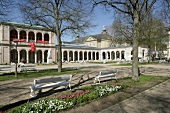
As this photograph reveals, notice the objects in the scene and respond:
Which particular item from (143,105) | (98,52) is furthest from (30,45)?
(143,105)

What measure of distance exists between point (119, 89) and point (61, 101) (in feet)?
11.1

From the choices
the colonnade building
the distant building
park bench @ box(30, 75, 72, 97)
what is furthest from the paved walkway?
the distant building

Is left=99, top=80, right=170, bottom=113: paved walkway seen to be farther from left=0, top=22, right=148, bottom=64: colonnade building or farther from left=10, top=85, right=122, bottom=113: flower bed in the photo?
left=0, top=22, right=148, bottom=64: colonnade building

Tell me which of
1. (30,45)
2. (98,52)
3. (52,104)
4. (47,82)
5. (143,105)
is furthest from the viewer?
(98,52)

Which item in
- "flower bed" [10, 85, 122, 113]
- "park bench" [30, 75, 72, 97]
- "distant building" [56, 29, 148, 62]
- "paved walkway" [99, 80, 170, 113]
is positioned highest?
"distant building" [56, 29, 148, 62]

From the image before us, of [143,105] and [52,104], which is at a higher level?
[52,104]

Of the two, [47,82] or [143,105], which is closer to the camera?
[143,105]

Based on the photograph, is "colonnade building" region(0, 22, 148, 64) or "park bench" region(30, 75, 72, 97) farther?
"colonnade building" region(0, 22, 148, 64)

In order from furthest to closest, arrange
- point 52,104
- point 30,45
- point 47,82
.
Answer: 1. point 30,45
2. point 47,82
3. point 52,104

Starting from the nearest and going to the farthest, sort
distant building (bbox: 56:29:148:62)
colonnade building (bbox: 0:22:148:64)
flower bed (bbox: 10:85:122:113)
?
flower bed (bbox: 10:85:122:113) → colonnade building (bbox: 0:22:148:64) → distant building (bbox: 56:29:148:62)

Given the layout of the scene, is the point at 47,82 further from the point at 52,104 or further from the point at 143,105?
the point at 143,105

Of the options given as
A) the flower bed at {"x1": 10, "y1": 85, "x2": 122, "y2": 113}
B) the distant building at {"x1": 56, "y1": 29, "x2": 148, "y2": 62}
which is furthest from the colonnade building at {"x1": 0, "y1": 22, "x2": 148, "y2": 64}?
the flower bed at {"x1": 10, "y1": 85, "x2": 122, "y2": 113}

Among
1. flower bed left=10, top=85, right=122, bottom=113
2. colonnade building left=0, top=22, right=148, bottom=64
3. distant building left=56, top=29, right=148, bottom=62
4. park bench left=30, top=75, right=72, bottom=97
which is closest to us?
flower bed left=10, top=85, right=122, bottom=113

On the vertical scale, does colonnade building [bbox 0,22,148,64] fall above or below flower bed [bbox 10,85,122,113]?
above
